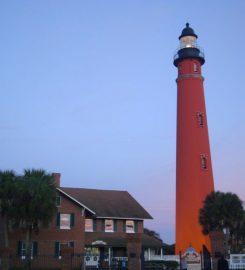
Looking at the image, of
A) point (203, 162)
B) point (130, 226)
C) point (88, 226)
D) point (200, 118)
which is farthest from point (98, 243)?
point (200, 118)

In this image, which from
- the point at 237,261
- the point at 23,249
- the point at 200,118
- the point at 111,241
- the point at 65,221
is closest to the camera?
the point at 237,261

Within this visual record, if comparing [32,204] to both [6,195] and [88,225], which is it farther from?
[88,225]

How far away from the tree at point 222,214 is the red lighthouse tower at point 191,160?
187 cm

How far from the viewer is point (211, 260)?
26.0 metres

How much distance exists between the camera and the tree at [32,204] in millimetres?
33344

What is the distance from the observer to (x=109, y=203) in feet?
148

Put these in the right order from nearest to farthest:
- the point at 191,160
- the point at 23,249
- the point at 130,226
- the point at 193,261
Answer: the point at 193,261 < the point at 23,249 < the point at 191,160 < the point at 130,226

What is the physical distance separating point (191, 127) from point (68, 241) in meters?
14.5

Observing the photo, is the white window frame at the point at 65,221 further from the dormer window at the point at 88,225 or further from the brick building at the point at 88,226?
the dormer window at the point at 88,225

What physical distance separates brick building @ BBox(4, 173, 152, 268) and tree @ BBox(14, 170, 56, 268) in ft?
10.4

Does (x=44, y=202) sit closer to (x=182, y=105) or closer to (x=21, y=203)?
(x=21, y=203)

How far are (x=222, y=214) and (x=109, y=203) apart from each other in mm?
11861

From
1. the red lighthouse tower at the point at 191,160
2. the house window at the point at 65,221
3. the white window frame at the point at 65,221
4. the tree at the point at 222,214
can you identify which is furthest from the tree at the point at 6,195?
the tree at the point at 222,214

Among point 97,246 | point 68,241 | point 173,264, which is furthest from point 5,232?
point 173,264
